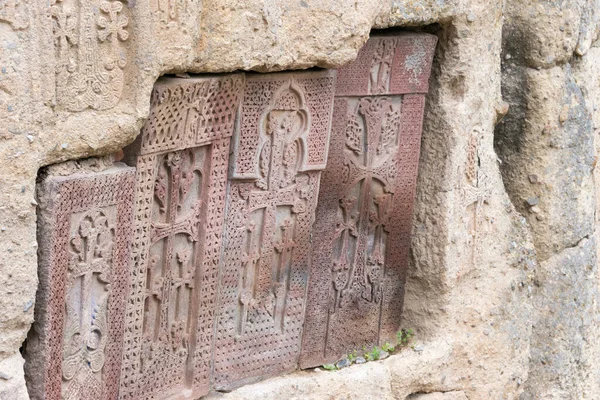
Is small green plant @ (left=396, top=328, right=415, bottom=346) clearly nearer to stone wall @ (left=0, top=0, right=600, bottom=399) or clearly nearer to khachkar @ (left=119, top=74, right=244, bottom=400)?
stone wall @ (left=0, top=0, right=600, bottom=399)

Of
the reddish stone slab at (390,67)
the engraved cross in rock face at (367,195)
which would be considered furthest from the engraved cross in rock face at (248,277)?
the reddish stone slab at (390,67)

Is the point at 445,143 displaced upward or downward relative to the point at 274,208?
upward

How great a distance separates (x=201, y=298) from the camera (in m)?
4.36

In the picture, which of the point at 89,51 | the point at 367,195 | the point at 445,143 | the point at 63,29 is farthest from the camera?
the point at 445,143

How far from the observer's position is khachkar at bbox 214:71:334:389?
4.39 m

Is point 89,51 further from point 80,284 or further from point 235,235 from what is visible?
point 235,235

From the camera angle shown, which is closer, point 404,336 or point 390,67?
point 390,67

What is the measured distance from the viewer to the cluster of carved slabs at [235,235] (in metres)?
3.78

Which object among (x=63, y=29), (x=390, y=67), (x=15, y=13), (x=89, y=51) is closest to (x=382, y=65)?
(x=390, y=67)

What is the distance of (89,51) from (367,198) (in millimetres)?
1759

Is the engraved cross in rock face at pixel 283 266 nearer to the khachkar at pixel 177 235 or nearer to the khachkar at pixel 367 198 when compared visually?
the khachkar at pixel 367 198

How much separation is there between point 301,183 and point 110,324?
1051mm

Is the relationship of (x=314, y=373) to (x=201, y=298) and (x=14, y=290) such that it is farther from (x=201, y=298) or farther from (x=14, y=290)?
(x=14, y=290)

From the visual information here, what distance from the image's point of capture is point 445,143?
5137 mm
